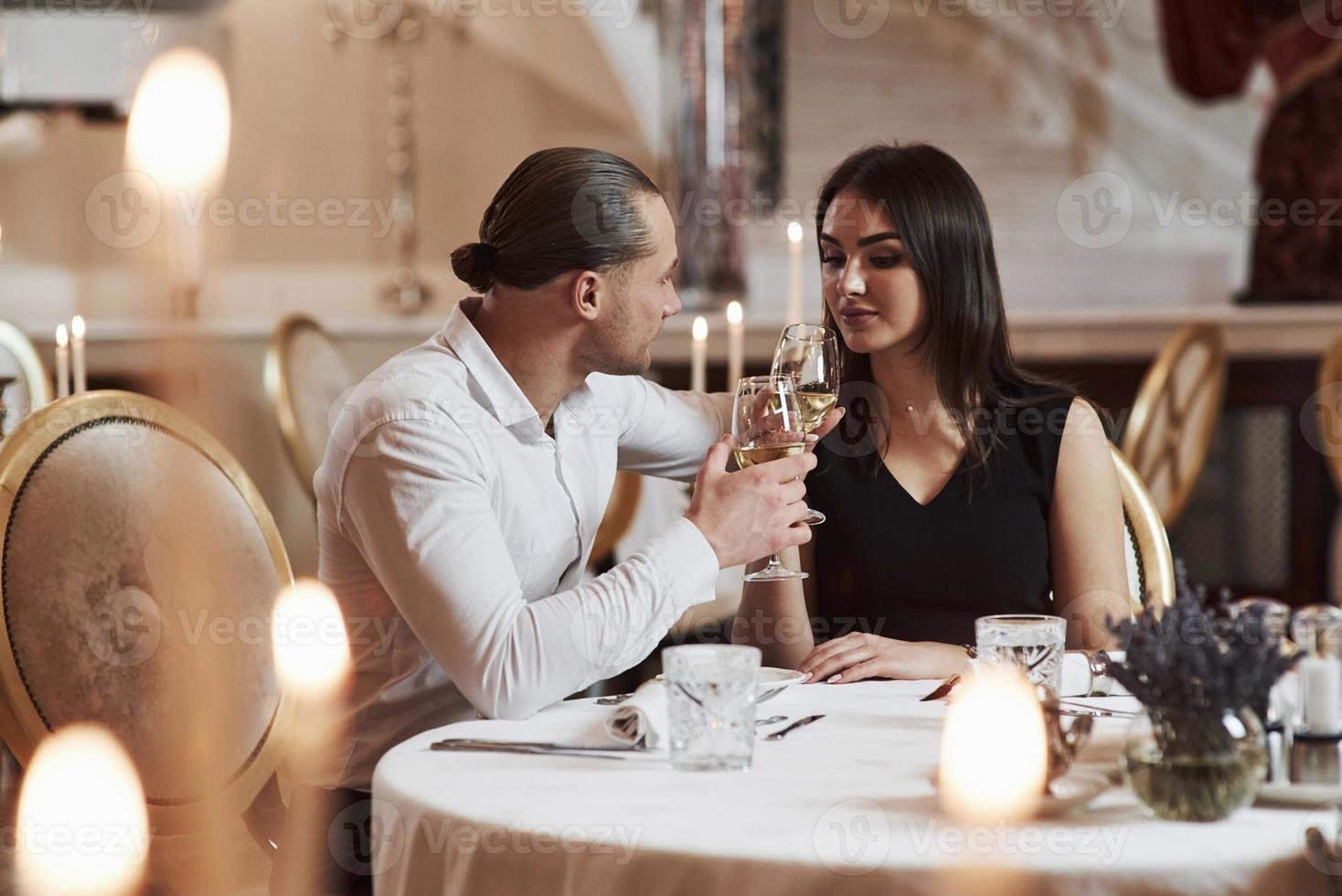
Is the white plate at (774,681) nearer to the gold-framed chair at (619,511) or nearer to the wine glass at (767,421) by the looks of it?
the wine glass at (767,421)

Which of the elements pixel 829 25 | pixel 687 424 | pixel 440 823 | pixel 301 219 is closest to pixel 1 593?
pixel 440 823

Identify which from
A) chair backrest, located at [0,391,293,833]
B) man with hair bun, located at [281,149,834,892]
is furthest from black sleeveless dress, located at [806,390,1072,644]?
chair backrest, located at [0,391,293,833]

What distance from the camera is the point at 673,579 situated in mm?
1540

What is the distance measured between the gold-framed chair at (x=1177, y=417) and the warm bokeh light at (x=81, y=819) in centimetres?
253

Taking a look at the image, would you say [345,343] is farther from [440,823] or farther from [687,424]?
[440,823]

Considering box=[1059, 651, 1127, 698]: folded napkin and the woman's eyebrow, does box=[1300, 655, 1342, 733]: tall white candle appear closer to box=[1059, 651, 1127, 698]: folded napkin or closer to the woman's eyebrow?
box=[1059, 651, 1127, 698]: folded napkin

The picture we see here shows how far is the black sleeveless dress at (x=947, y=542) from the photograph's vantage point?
208cm

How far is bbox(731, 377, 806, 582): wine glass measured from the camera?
5.43ft

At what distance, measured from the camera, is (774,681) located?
1560mm

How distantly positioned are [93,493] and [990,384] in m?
1.27

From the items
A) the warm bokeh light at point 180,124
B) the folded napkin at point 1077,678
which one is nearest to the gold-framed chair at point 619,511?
the folded napkin at point 1077,678

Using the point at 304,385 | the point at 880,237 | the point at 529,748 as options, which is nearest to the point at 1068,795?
the point at 529,748

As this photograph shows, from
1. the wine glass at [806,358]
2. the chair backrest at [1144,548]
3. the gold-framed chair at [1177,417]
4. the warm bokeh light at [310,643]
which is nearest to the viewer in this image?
the warm bokeh light at [310,643]

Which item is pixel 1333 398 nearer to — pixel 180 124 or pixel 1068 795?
pixel 1068 795
